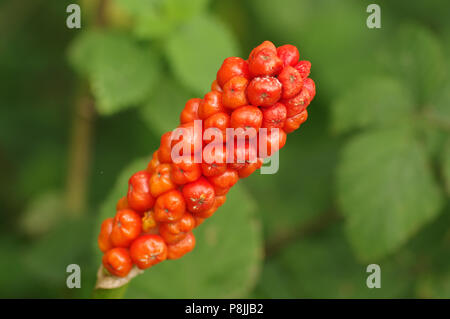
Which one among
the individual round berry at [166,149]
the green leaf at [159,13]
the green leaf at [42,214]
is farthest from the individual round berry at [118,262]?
Result: the green leaf at [42,214]

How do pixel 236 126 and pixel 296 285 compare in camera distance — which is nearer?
pixel 236 126

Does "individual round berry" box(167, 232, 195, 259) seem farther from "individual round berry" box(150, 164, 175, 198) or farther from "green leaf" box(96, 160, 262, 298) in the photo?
"green leaf" box(96, 160, 262, 298)

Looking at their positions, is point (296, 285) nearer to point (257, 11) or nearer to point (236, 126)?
point (236, 126)

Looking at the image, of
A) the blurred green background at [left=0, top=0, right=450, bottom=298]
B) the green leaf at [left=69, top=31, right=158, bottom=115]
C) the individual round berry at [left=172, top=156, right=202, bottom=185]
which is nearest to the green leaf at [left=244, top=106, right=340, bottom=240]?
the blurred green background at [left=0, top=0, right=450, bottom=298]

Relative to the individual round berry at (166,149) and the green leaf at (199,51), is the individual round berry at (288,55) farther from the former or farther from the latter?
the green leaf at (199,51)

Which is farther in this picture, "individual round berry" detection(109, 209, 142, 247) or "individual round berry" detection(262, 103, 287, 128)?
"individual round berry" detection(109, 209, 142, 247)

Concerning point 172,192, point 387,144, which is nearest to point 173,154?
point 172,192
